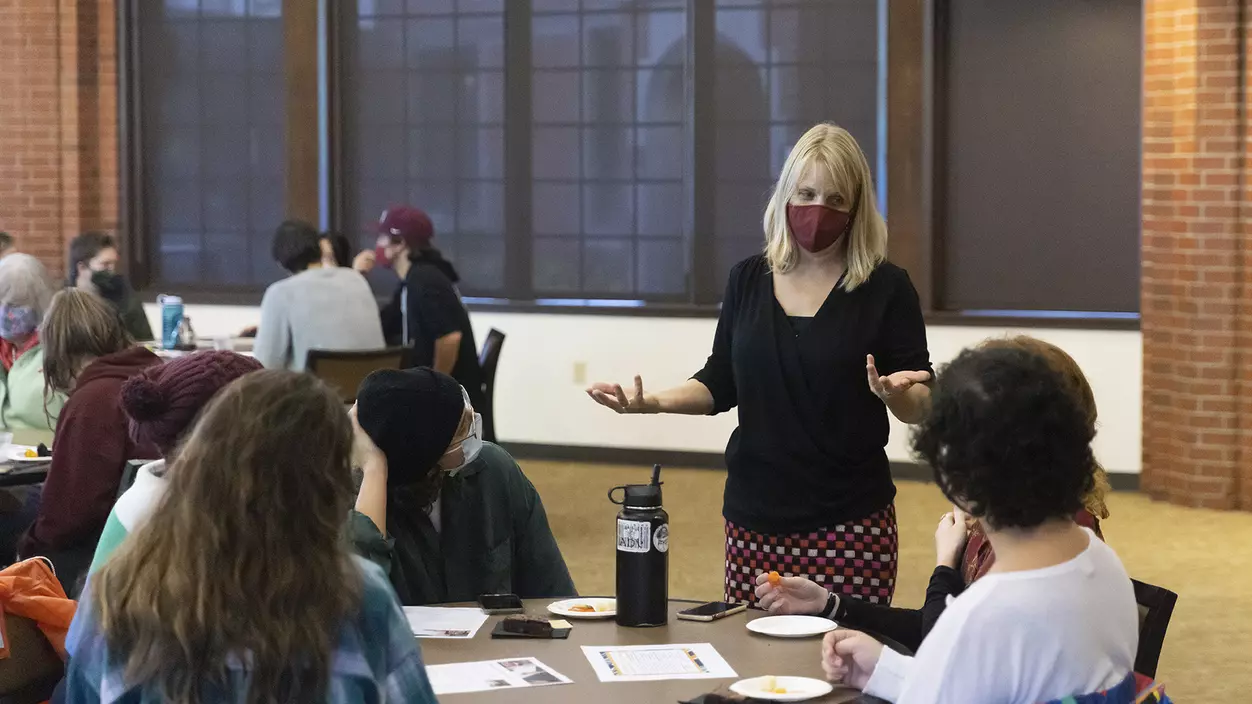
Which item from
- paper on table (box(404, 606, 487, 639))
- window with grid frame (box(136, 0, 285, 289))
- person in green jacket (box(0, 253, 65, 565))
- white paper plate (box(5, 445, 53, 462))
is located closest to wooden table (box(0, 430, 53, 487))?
white paper plate (box(5, 445, 53, 462))

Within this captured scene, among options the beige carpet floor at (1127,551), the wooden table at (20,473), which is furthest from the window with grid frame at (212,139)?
the wooden table at (20,473)

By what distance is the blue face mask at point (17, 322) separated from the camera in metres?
5.51

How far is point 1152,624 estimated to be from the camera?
2289 mm

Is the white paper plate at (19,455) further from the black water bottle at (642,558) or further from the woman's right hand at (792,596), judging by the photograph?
the woman's right hand at (792,596)

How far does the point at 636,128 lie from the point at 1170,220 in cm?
307

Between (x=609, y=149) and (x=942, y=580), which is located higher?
(x=609, y=149)

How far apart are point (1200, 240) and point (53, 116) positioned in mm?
6898

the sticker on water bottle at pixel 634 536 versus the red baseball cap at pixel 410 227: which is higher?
the red baseball cap at pixel 410 227

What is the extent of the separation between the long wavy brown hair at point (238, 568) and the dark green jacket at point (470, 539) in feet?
3.38

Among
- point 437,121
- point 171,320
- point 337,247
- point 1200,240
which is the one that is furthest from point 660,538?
point 437,121

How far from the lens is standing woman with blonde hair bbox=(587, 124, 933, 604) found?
3.19 meters

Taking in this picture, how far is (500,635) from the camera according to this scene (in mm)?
2566

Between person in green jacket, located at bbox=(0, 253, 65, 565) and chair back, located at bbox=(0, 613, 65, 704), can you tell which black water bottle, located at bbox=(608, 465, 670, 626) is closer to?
chair back, located at bbox=(0, 613, 65, 704)

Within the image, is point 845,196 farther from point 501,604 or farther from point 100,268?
point 100,268
